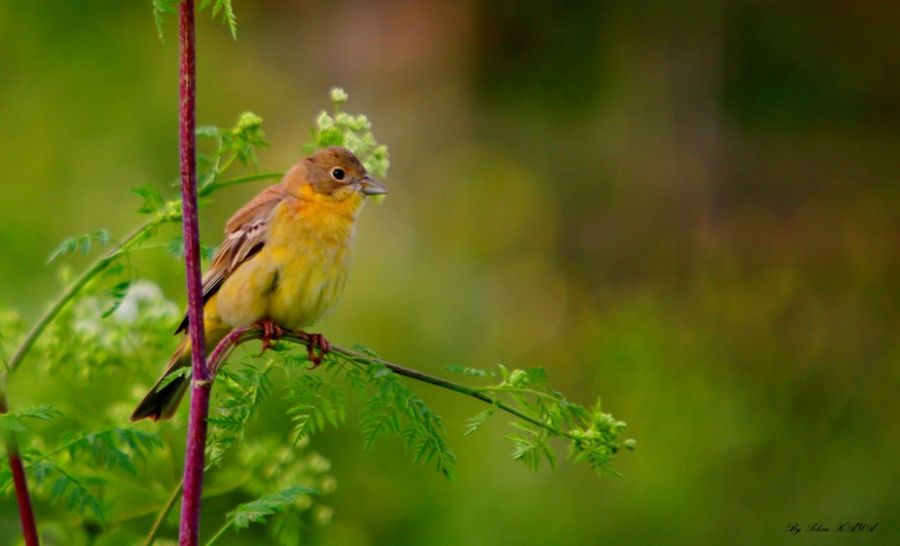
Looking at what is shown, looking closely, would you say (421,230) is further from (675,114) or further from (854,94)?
(854,94)

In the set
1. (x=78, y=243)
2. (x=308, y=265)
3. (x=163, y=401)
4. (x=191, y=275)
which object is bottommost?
(x=163, y=401)

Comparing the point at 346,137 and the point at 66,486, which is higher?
the point at 346,137

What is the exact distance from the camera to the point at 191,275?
2039mm

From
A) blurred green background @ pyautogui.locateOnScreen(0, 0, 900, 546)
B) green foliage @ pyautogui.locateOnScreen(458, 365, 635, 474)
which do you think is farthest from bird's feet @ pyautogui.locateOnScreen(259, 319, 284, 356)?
blurred green background @ pyautogui.locateOnScreen(0, 0, 900, 546)

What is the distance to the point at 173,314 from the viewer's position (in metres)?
3.45

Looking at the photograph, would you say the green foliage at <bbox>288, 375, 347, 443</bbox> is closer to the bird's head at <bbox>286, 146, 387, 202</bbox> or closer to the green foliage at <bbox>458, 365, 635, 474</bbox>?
the green foliage at <bbox>458, 365, 635, 474</bbox>

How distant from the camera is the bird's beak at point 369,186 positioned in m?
3.61

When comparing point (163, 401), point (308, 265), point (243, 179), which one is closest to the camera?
point (243, 179)

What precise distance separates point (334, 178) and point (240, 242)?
12.7 inches

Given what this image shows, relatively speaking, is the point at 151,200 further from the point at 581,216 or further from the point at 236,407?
the point at 581,216

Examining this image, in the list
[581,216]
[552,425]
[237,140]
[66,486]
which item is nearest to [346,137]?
[237,140]

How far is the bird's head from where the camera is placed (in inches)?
142

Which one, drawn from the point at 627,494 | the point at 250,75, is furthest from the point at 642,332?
the point at 250,75

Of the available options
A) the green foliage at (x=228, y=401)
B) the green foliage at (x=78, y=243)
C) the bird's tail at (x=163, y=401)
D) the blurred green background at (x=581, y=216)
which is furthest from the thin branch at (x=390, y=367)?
the blurred green background at (x=581, y=216)
